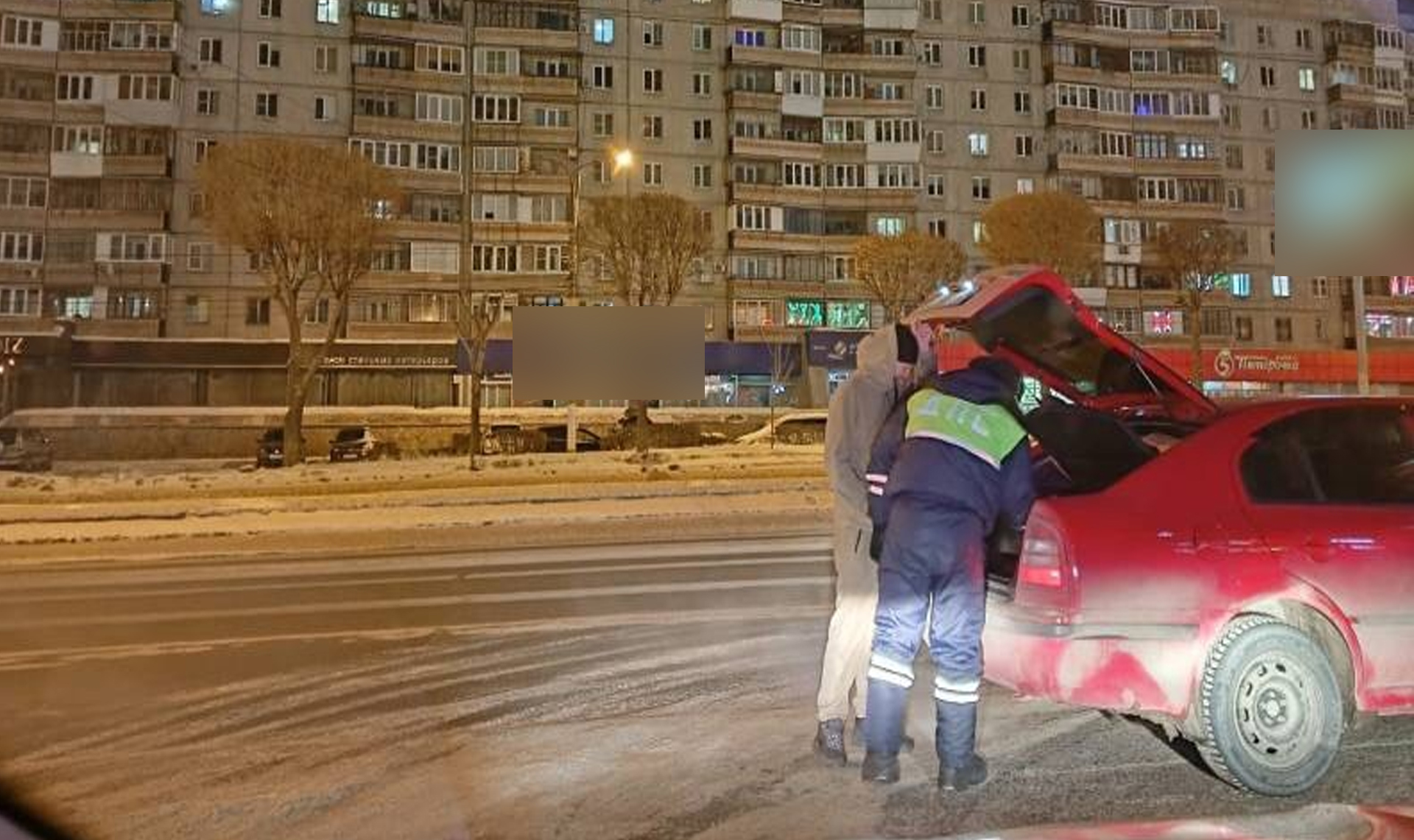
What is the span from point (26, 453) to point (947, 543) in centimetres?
3469

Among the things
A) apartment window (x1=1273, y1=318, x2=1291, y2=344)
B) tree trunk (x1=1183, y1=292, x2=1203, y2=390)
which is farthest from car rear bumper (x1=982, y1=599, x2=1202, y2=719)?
apartment window (x1=1273, y1=318, x2=1291, y2=344)

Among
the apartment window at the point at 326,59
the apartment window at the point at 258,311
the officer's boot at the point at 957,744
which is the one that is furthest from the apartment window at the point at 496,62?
the officer's boot at the point at 957,744

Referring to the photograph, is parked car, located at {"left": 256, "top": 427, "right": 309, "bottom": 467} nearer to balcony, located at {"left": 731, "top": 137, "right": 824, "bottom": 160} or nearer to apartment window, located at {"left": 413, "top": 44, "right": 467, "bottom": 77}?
apartment window, located at {"left": 413, "top": 44, "right": 467, "bottom": 77}

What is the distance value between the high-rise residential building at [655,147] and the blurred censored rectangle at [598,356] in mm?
21249

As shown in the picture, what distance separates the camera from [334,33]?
171 ft

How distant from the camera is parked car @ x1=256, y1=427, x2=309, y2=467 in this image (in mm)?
32156

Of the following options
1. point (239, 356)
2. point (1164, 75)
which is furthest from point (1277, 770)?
point (1164, 75)

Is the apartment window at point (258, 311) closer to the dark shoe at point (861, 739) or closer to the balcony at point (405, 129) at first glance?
the balcony at point (405, 129)

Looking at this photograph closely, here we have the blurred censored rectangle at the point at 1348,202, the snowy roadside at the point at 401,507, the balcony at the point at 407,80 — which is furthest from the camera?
the balcony at the point at 407,80

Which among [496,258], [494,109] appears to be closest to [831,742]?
[496,258]

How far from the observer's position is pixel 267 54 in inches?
2020

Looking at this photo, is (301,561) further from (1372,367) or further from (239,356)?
(1372,367)

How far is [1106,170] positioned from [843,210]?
1593 centimetres

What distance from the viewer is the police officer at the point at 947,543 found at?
422cm
